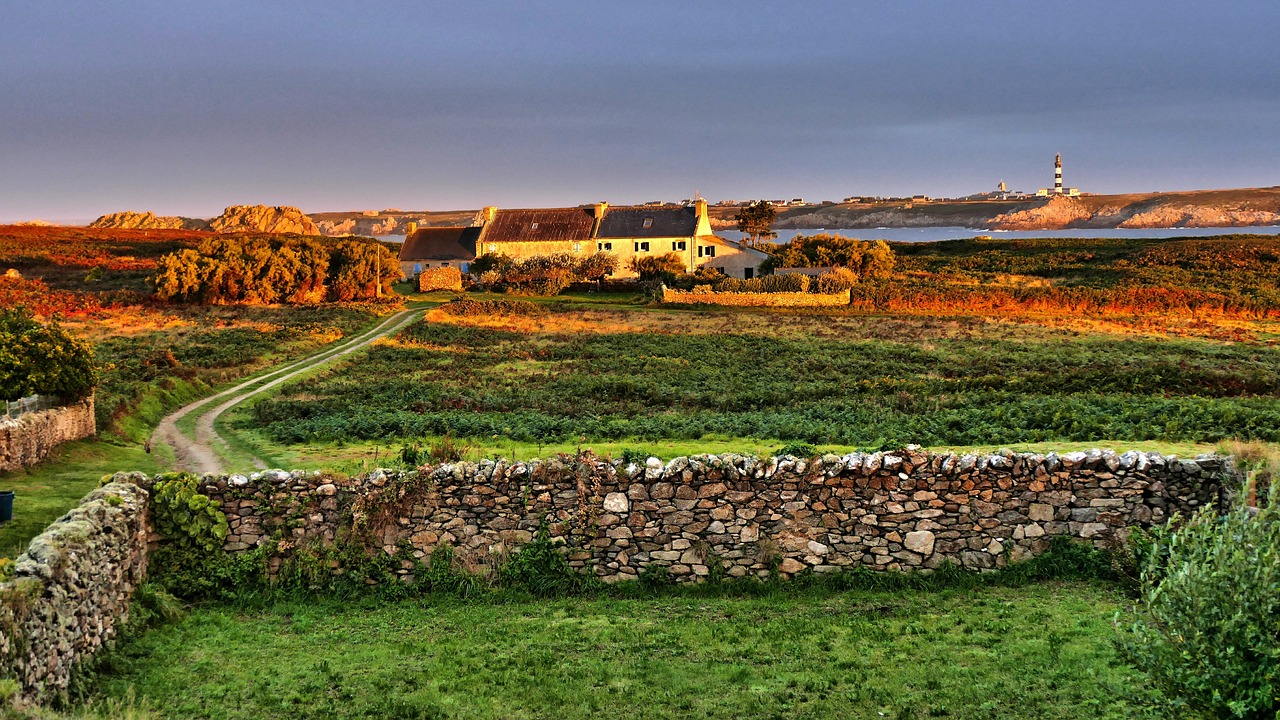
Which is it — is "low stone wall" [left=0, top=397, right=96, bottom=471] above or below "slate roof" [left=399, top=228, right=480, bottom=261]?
below

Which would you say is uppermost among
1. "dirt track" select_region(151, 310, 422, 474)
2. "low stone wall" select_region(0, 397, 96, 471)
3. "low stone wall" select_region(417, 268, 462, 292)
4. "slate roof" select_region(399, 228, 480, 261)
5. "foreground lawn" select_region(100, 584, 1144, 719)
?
"slate roof" select_region(399, 228, 480, 261)

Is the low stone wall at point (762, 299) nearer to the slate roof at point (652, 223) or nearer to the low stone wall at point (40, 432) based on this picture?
the slate roof at point (652, 223)

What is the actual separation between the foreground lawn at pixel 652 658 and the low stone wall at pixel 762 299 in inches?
2216

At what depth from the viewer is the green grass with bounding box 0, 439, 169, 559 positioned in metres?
13.6

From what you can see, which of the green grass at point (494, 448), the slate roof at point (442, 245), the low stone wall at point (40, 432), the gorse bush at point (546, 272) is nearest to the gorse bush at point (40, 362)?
the low stone wall at point (40, 432)

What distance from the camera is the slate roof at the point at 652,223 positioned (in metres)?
91.7

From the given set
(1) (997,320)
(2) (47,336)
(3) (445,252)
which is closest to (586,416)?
(2) (47,336)

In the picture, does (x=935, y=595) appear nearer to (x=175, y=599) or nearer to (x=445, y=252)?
(x=175, y=599)

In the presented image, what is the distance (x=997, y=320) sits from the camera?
57188mm

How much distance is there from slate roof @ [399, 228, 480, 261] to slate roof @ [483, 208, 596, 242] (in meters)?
2.89

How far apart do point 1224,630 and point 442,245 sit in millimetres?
98294

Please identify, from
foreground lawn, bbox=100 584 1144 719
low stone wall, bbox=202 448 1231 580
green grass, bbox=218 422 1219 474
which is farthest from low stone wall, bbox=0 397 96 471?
foreground lawn, bbox=100 584 1144 719

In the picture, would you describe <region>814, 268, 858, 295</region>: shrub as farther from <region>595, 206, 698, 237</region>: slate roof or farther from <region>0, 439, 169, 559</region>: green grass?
<region>0, 439, 169, 559</region>: green grass

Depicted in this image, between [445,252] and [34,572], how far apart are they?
9197 centimetres
